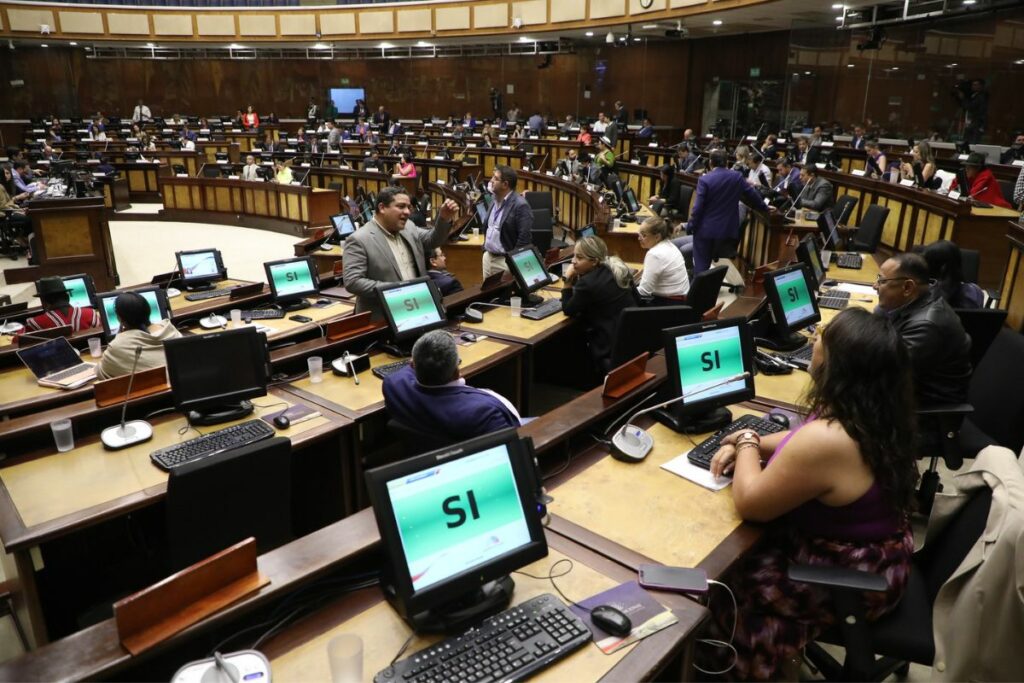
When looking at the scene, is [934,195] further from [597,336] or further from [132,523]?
[132,523]

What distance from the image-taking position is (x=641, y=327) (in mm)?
3852

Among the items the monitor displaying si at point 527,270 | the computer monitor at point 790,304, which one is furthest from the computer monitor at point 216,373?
the computer monitor at point 790,304

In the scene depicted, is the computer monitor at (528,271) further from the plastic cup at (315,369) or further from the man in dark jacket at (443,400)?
the man in dark jacket at (443,400)

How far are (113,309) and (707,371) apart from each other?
156 inches

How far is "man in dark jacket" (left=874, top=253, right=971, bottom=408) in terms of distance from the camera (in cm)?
306

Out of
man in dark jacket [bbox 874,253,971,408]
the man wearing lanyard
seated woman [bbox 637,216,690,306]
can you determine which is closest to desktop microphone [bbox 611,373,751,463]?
man in dark jacket [bbox 874,253,971,408]

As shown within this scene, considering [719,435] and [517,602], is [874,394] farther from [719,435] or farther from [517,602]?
[517,602]

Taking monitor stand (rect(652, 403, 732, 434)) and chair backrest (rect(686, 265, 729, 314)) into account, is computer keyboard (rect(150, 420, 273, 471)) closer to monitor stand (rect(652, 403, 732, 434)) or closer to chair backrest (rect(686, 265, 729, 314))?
monitor stand (rect(652, 403, 732, 434))

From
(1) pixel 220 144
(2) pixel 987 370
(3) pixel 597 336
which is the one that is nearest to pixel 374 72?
(1) pixel 220 144

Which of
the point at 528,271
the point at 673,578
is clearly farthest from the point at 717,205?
the point at 673,578

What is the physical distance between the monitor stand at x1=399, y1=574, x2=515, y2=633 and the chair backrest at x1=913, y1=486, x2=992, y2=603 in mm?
1322

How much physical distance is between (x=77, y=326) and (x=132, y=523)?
2446 millimetres

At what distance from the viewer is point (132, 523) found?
119 inches

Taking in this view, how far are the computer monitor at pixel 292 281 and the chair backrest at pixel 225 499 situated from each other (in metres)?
2.99
